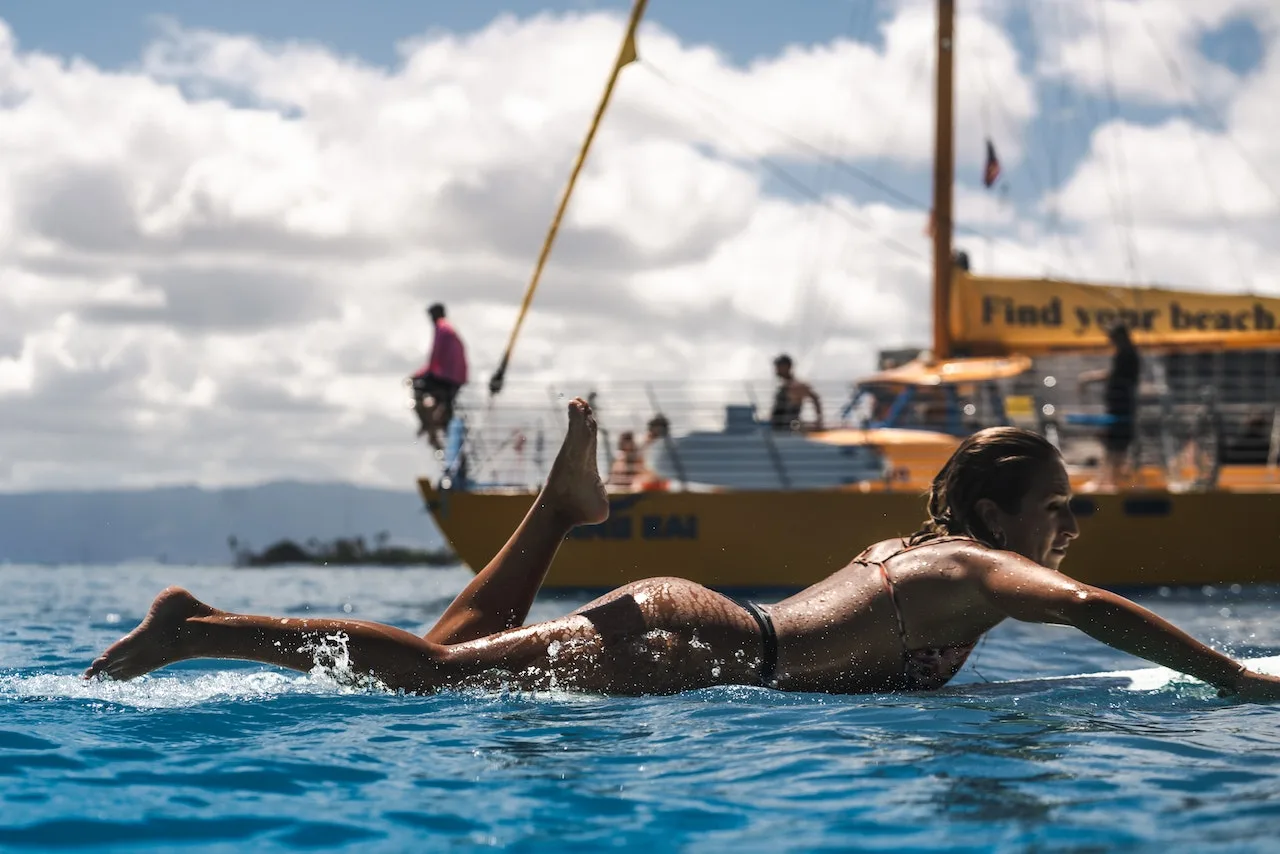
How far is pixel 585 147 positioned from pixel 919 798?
9.72m

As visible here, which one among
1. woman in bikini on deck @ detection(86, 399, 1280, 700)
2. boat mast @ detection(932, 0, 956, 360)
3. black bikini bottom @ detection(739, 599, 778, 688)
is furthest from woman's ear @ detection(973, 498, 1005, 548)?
boat mast @ detection(932, 0, 956, 360)

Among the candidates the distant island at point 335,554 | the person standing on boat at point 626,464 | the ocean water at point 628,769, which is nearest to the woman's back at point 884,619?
the ocean water at point 628,769

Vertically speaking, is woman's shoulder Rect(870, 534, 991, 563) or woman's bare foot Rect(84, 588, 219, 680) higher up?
woman's shoulder Rect(870, 534, 991, 563)

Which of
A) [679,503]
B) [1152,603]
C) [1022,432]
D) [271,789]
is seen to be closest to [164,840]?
[271,789]

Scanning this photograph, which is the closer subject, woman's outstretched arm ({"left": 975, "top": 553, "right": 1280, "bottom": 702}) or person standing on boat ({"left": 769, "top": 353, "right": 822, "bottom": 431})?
woman's outstretched arm ({"left": 975, "top": 553, "right": 1280, "bottom": 702})

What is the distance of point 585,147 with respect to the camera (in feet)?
39.7

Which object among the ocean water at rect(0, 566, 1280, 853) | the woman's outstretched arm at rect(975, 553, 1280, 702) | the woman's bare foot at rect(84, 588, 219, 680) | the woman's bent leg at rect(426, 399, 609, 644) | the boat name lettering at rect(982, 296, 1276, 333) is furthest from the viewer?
the boat name lettering at rect(982, 296, 1276, 333)

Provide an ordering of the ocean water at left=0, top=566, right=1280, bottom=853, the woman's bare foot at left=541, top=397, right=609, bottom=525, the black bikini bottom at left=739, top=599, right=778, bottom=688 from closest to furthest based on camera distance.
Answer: the ocean water at left=0, top=566, right=1280, bottom=853 < the black bikini bottom at left=739, top=599, right=778, bottom=688 < the woman's bare foot at left=541, top=397, right=609, bottom=525

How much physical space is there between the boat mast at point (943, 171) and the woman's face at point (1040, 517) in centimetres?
1175

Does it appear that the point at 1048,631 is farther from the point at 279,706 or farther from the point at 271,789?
the point at 271,789

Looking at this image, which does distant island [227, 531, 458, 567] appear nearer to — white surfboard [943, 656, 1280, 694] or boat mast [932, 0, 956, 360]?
boat mast [932, 0, 956, 360]

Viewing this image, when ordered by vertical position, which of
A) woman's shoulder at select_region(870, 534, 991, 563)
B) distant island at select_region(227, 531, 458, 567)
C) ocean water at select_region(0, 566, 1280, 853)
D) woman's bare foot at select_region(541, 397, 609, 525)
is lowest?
distant island at select_region(227, 531, 458, 567)

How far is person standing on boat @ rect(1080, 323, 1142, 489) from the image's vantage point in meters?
12.5

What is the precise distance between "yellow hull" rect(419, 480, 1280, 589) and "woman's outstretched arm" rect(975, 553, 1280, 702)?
27.0 feet
